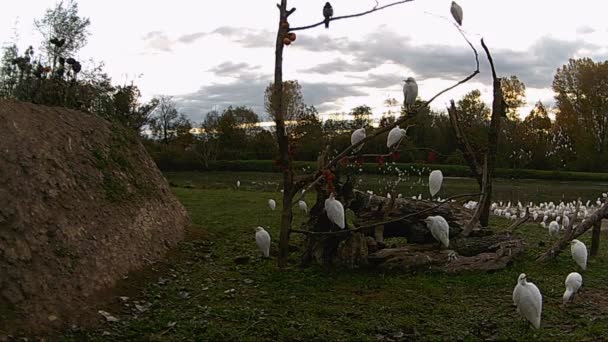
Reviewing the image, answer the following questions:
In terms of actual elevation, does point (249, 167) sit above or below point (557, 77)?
below

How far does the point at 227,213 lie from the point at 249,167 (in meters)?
24.6

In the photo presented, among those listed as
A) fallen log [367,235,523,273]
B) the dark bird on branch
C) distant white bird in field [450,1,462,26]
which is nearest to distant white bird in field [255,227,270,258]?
fallen log [367,235,523,273]

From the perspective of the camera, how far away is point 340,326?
4527mm

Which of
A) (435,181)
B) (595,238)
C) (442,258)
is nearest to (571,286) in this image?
(442,258)

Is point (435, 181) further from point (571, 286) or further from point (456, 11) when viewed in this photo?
point (571, 286)

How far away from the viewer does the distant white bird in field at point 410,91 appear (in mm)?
6195

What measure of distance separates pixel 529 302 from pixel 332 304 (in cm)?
163

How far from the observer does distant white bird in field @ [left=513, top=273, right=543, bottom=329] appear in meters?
4.23

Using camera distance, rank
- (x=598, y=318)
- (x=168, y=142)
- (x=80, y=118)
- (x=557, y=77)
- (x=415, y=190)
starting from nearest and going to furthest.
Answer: (x=598, y=318), (x=80, y=118), (x=415, y=190), (x=168, y=142), (x=557, y=77)

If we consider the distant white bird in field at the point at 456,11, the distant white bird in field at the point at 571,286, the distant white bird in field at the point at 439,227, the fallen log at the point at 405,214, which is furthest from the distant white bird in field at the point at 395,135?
the distant white bird in field at the point at 571,286

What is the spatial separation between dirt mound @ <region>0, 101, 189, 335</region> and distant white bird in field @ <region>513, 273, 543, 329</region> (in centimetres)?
326

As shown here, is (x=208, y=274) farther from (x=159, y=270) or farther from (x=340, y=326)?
(x=340, y=326)

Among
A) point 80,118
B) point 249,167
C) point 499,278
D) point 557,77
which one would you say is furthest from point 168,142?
point 499,278

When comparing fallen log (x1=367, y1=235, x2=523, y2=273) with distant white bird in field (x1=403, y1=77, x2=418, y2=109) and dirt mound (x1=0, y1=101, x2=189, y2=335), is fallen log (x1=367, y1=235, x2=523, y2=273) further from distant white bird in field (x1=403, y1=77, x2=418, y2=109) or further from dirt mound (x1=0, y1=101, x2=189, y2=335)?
dirt mound (x1=0, y1=101, x2=189, y2=335)
